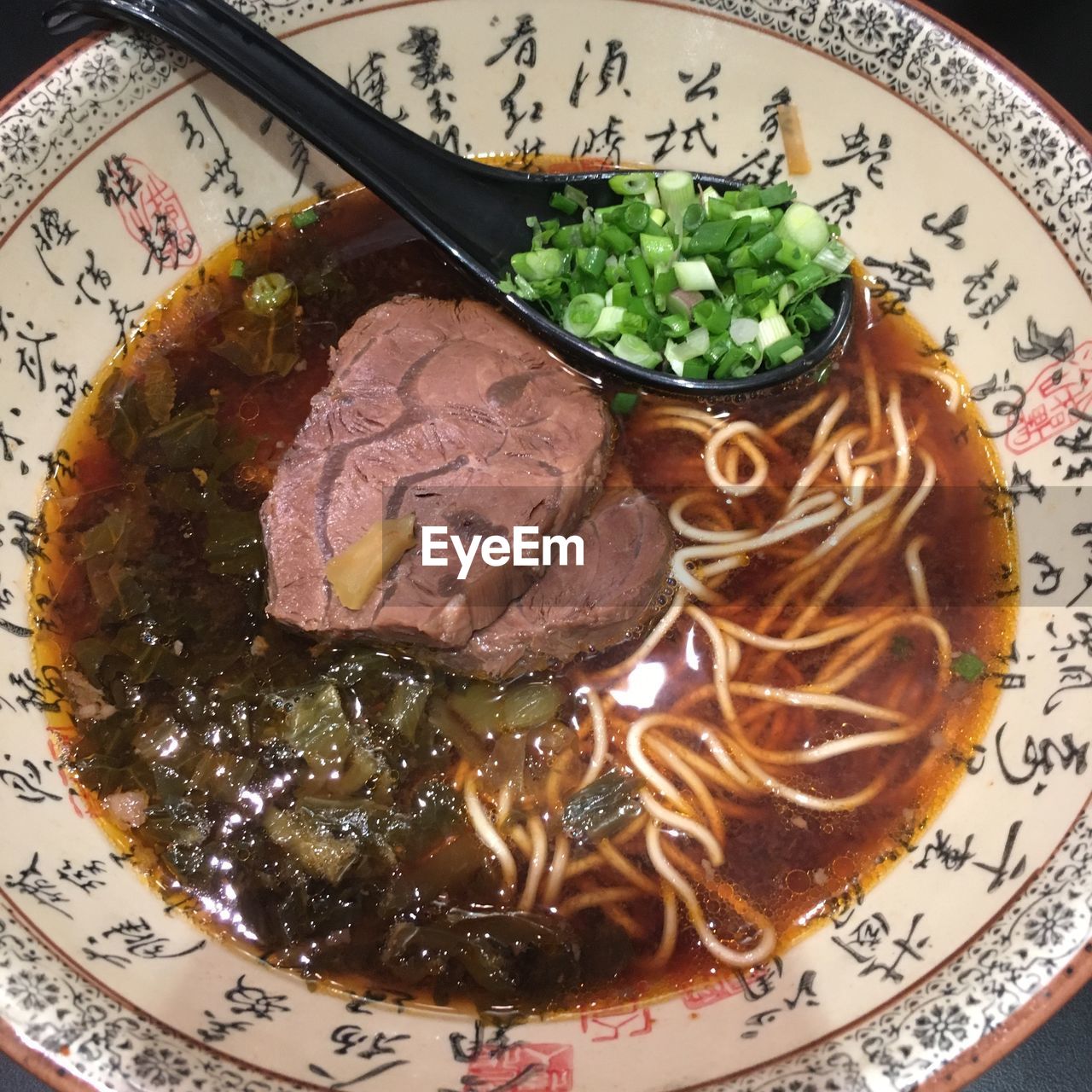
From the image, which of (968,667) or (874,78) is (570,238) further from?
(968,667)

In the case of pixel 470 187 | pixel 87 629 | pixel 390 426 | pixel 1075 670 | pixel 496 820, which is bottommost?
pixel 496 820

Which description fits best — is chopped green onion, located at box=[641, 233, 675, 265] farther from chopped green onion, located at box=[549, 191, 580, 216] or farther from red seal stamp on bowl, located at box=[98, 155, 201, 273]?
red seal stamp on bowl, located at box=[98, 155, 201, 273]

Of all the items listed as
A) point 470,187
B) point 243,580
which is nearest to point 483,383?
point 470,187

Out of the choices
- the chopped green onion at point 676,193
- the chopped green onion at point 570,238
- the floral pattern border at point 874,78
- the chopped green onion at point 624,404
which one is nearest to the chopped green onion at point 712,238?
the chopped green onion at point 676,193

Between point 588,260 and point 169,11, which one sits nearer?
point 169,11

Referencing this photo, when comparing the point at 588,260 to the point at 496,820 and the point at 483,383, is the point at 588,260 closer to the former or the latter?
the point at 483,383

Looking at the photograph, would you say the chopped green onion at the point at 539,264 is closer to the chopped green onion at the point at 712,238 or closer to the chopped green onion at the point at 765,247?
the chopped green onion at the point at 712,238

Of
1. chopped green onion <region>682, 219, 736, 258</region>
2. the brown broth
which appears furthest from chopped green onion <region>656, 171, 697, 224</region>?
the brown broth

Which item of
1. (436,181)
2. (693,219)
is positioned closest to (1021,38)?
(693,219)
